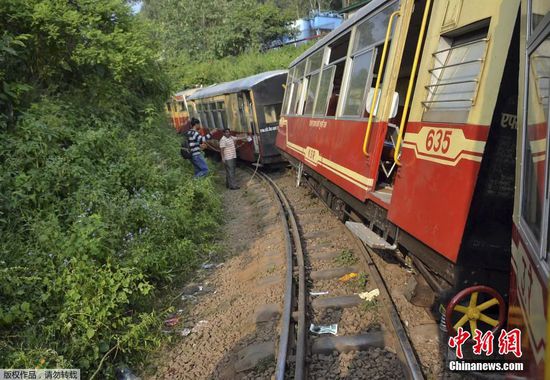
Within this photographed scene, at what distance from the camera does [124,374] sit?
4.08 meters

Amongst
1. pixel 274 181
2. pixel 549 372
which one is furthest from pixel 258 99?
pixel 549 372

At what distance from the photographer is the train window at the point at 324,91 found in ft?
22.9

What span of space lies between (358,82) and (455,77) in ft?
7.10

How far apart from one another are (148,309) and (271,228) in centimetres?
313

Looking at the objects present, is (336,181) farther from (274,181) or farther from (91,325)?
(274,181)

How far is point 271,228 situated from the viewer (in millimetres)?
7914

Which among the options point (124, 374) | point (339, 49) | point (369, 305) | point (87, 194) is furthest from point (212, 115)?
point (124, 374)

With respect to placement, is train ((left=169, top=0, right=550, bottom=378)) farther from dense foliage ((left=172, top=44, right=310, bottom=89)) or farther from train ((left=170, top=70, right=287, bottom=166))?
dense foliage ((left=172, top=44, right=310, bottom=89))

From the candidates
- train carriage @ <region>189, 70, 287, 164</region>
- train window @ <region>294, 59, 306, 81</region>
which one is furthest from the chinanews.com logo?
train carriage @ <region>189, 70, 287, 164</region>

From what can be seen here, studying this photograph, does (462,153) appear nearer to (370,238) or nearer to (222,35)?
(370,238)

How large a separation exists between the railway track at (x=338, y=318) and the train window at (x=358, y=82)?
179cm

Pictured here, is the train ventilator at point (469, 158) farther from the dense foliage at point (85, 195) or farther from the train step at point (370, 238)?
the dense foliage at point (85, 195)

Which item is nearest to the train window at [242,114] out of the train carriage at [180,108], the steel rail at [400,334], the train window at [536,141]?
the train carriage at [180,108]

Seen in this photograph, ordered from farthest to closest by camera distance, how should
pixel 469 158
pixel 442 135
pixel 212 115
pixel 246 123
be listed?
1. pixel 212 115
2. pixel 246 123
3. pixel 442 135
4. pixel 469 158
